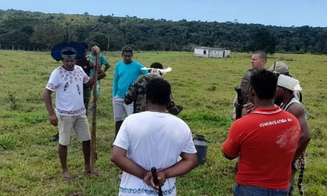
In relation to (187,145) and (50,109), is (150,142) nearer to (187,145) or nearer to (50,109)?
(187,145)

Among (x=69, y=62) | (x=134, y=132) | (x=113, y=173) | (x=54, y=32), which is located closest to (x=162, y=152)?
(x=134, y=132)

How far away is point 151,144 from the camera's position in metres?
3.74

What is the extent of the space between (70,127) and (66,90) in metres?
0.47

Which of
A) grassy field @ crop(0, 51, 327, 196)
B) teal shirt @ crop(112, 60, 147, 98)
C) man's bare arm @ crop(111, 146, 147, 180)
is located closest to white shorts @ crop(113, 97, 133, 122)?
teal shirt @ crop(112, 60, 147, 98)

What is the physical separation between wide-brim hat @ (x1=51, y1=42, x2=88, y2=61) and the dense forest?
37556mm

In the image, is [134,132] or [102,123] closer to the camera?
[134,132]

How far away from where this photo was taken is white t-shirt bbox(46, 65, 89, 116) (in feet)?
22.2

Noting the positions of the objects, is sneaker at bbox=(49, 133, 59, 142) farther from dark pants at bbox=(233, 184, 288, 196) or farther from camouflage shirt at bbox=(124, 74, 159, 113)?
dark pants at bbox=(233, 184, 288, 196)

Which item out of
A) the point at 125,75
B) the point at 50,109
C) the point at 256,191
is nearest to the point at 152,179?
the point at 256,191

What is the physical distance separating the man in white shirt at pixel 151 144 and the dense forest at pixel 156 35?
41.2 m

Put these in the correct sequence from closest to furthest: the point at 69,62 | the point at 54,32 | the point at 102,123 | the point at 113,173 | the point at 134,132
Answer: the point at 134,132 → the point at 69,62 → the point at 113,173 → the point at 102,123 → the point at 54,32

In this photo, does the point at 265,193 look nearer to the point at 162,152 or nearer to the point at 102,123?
the point at 162,152

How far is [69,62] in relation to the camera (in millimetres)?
6770

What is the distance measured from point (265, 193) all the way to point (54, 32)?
6224 cm
